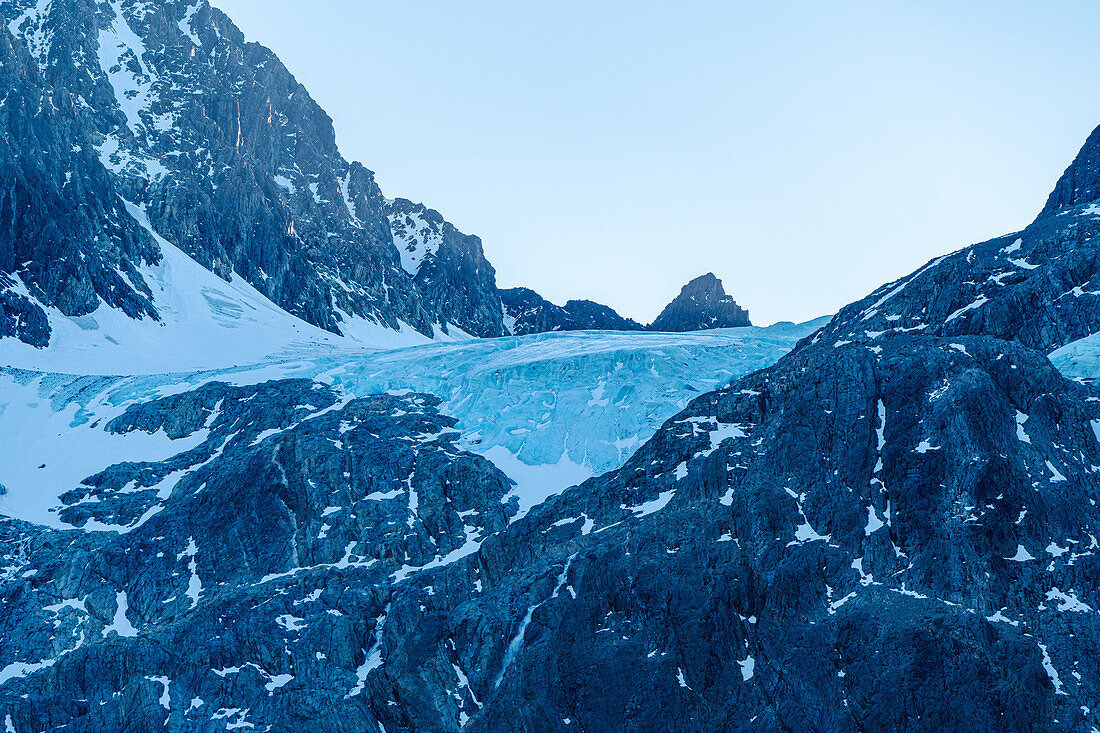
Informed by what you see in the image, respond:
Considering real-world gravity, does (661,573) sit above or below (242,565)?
above

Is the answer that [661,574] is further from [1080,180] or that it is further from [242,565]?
[1080,180]

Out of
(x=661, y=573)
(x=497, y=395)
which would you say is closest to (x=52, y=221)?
(x=497, y=395)

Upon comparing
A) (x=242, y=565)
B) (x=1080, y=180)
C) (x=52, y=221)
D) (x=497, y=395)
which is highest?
(x=52, y=221)

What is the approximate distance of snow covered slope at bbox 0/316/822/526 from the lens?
84188 millimetres

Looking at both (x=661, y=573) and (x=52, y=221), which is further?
(x=52, y=221)

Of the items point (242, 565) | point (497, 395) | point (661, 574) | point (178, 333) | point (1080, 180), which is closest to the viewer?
point (661, 574)

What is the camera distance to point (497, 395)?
310 feet

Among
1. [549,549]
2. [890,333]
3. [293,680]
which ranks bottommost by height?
[293,680]

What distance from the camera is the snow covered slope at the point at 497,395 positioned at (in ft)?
276

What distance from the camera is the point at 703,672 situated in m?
59.1

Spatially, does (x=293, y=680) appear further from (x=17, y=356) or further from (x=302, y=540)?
(x=17, y=356)

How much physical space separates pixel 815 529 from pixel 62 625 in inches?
1883

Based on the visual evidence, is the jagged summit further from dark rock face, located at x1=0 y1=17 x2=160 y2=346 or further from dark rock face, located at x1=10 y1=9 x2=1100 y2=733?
dark rock face, located at x1=0 y1=17 x2=160 y2=346

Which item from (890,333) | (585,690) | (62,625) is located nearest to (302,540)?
(62,625)
